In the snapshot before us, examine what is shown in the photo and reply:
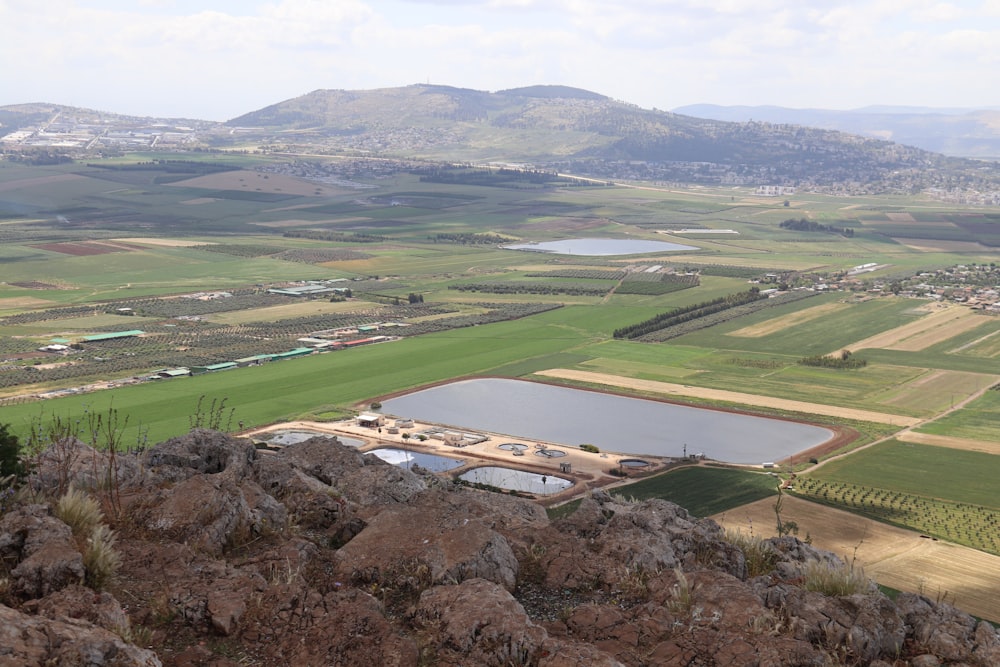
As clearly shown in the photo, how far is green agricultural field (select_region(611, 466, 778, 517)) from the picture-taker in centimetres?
5328

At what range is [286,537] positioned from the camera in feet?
59.9

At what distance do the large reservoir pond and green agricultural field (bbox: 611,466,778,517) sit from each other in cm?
470

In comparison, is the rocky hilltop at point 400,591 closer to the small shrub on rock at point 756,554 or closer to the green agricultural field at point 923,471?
the small shrub on rock at point 756,554

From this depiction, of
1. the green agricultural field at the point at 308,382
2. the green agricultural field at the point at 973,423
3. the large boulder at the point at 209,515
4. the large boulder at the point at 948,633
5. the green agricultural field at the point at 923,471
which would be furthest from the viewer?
the green agricultural field at the point at 308,382

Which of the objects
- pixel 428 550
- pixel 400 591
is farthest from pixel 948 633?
pixel 400 591

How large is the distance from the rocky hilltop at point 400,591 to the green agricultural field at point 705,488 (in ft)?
108

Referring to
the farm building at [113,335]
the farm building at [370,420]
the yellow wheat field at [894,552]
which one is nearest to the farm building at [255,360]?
the farm building at [113,335]

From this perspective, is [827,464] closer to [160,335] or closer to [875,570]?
[875,570]

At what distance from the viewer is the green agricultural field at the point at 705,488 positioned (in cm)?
5328

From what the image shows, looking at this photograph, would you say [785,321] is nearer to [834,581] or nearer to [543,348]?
[543,348]

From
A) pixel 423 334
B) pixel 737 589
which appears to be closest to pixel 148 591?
pixel 737 589

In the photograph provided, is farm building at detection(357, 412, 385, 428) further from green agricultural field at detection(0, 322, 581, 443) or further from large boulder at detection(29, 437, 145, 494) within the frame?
large boulder at detection(29, 437, 145, 494)

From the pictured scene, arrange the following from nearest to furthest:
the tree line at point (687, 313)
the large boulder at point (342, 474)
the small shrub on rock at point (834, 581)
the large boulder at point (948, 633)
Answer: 1. the large boulder at point (948, 633)
2. the small shrub on rock at point (834, 581)
3. the large boulder at point (342, 474)
4. the tree line at point (687, 313)

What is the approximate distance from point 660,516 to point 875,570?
24.7 metres
